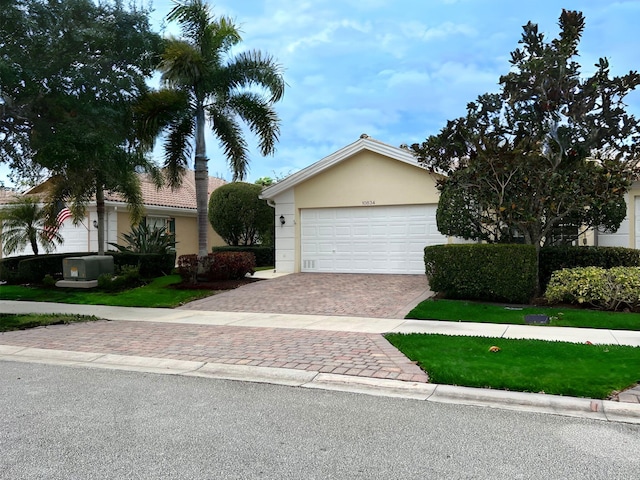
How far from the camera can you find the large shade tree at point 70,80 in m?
11.0

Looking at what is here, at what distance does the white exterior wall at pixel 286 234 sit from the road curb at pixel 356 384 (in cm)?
1100

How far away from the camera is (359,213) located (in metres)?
17.6

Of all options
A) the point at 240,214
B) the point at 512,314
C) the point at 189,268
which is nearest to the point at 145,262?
the point at 189,268

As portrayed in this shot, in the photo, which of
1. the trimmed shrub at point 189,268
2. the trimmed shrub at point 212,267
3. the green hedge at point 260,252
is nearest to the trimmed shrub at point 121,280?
the trimmed shrub at point 212,267

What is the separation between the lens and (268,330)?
9.29 metres

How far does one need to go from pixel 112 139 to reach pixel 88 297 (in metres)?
5.16

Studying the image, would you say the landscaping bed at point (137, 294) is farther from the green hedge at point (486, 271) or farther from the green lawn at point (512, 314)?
the green hedge at point (486, 271)

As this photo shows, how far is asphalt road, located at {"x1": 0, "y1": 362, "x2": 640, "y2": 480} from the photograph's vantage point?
374cm

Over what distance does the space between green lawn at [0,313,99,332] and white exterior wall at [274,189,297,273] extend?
8161 mm

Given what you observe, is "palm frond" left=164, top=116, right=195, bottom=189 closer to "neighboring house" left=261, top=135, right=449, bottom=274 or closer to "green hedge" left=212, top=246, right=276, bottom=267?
"neighboring house" left=261, top=135, right=449, bottom=274

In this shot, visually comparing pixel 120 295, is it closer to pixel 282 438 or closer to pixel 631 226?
pixel 282 438

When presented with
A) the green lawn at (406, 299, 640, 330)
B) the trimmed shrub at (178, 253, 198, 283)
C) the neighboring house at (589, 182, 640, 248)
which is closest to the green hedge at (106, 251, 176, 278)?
the trimmed shrub at (178, 253, 198, 283)

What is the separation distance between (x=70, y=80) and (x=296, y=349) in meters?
8.55

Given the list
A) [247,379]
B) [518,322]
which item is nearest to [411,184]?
[518,322]
